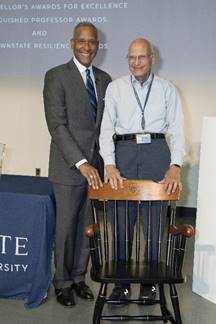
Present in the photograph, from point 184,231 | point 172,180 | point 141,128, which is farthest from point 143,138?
point 184,231

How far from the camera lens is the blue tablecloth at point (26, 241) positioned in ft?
8.32

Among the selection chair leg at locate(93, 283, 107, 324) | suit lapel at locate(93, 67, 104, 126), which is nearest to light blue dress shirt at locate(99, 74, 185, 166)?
suit lapel at locate(93, 67, 104, 126)

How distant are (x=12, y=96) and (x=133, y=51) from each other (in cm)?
278

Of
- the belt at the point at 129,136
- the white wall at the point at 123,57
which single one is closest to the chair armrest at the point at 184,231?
the belt at the point at 129,136

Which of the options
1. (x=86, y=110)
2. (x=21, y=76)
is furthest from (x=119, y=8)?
(x=86, y=110)

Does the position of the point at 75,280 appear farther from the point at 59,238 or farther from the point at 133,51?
the point at 133,51

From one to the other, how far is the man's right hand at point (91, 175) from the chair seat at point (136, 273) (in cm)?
40

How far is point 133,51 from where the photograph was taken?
2266 mm

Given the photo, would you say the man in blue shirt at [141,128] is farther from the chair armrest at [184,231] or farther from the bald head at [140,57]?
the chair armrest at [184,231]

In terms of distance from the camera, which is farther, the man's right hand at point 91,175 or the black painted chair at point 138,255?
the man's right hand at point 91,175

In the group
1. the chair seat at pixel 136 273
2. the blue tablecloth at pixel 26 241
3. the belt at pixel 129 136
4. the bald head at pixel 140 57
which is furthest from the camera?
the blue tablecloth at pixel 26 241

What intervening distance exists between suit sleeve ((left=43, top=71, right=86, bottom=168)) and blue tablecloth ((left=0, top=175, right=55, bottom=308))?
0.29 m

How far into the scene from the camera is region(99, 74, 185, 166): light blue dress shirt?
92.9 inches

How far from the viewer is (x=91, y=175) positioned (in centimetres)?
231
